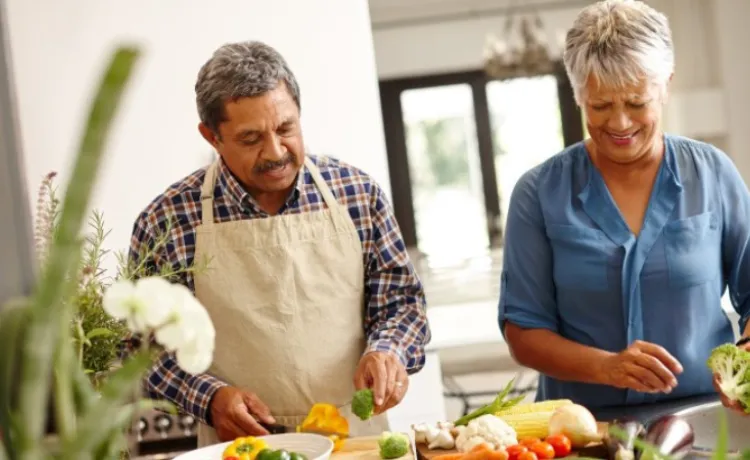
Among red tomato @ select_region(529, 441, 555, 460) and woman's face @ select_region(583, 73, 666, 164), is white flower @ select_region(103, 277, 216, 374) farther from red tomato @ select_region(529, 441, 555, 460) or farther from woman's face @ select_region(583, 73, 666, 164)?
woman's face @ select_region(583, 73, 666, 164)

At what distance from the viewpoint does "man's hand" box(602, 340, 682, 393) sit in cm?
174

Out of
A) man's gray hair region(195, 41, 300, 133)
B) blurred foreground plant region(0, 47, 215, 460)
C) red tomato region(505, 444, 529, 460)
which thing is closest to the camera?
blurred foreground plant region(0, 47, 215, 460)

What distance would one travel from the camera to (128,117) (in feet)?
11.3

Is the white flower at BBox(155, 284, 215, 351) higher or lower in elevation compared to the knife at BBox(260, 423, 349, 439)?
higher

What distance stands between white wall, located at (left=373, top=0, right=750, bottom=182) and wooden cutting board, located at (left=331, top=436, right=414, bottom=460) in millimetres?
7008

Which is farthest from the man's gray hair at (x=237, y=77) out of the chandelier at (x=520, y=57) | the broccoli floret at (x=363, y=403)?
the chandelier at (x=520, y=57)

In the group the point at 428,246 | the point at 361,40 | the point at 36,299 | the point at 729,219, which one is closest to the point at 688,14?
the point at 428,246

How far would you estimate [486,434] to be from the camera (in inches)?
70.1

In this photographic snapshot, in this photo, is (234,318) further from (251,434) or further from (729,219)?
(729,219)

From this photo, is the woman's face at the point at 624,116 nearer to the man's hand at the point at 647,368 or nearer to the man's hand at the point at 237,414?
the man's hand at the point at 647,368

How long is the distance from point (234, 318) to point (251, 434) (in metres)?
0.27

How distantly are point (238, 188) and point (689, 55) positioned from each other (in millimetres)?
7449

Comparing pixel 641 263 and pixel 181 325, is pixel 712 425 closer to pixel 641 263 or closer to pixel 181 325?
pixel 641 263

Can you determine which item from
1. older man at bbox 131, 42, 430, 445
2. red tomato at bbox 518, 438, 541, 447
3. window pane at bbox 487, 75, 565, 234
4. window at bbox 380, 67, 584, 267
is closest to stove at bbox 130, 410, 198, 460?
older man at bbox 131, 42, 430, 445
